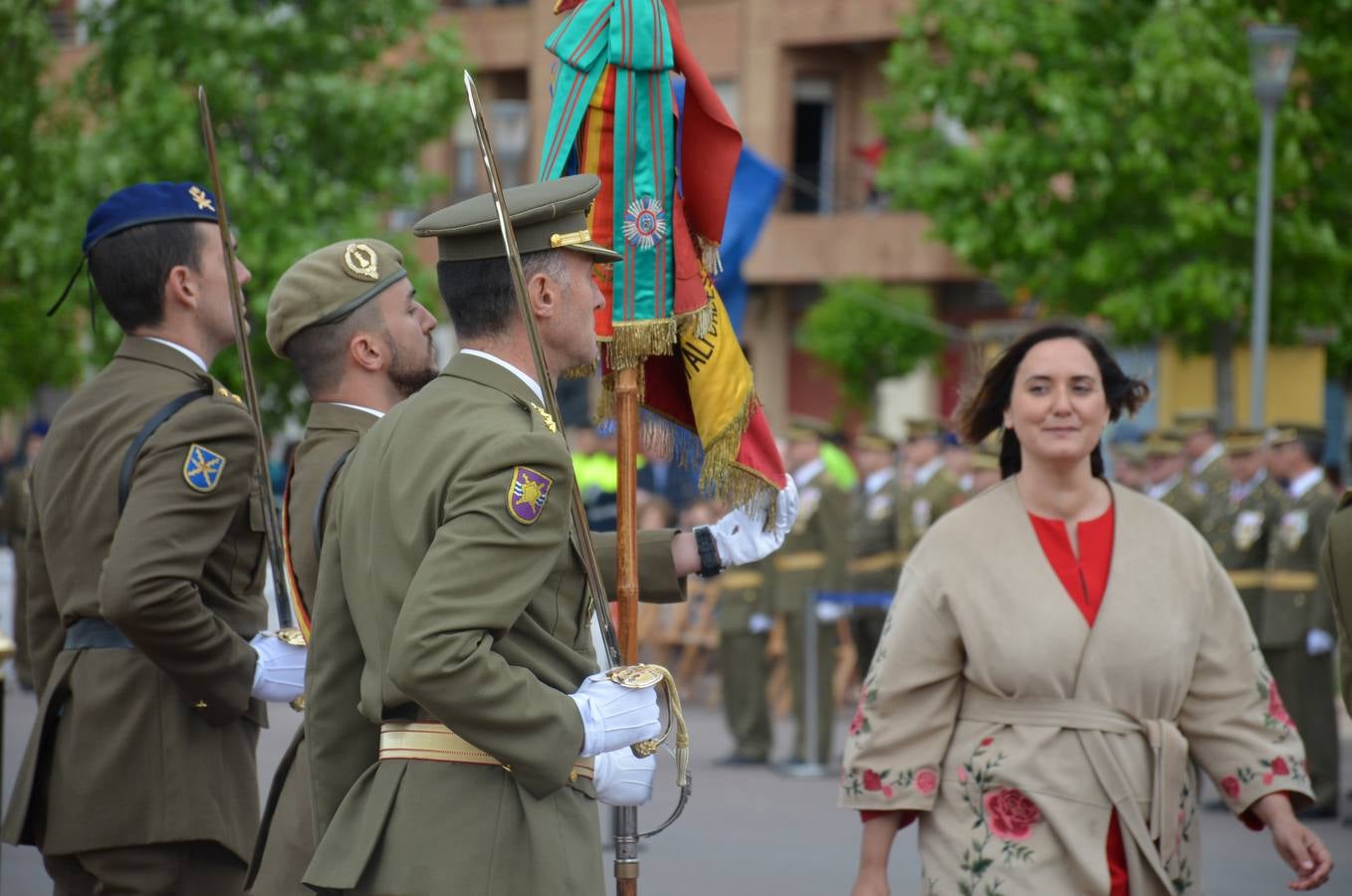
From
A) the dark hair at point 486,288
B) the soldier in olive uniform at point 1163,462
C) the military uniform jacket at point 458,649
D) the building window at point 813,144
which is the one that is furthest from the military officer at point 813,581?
the building window at point 813,144

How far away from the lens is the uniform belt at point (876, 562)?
1378 centimetres

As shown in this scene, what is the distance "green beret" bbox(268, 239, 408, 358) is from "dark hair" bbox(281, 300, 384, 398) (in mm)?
14

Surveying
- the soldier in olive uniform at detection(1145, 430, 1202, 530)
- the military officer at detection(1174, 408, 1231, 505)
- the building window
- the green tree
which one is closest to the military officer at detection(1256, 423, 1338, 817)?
the military officer at detection(1174, 408, 1231, 505)

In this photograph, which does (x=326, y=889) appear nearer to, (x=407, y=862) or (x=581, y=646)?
→ (x=407, y=862)

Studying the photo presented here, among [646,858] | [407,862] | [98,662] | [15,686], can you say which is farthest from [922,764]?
[15,686]

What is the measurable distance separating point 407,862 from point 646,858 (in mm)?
6044

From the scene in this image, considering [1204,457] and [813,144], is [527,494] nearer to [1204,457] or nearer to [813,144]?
[1204,457]

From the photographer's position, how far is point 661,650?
16188 mm

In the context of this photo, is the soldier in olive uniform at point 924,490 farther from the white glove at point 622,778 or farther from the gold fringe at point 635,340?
the white glove at point 622,778

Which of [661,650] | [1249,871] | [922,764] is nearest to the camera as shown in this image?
[922,764]

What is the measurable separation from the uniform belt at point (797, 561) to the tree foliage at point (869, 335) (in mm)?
14434

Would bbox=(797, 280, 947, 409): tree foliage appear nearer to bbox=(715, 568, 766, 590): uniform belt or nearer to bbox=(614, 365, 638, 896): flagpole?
bbox=(715, 568, 766, 590): uniform belt

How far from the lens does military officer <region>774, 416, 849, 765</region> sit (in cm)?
1205

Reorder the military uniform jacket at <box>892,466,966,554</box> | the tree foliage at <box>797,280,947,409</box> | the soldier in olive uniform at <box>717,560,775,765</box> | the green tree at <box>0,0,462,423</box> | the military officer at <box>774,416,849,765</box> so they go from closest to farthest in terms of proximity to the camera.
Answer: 1. the military officer at <box>774,416,849,765</box>
2. the soldier in olive uniform at <box>717,560,775,765</box>
3. the military uniform jacket at <box>892,466,966,554</box>
4. the green tree at <box>0,0,462,423</box>
5. the tree foliage at <box>797,280,947,409</box>
